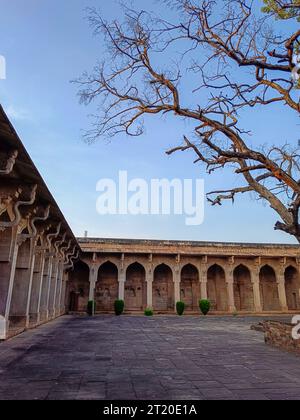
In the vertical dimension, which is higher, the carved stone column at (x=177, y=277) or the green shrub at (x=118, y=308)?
the carved stone column at (x=177, y=277)

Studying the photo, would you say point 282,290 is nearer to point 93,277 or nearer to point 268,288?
point 268,288

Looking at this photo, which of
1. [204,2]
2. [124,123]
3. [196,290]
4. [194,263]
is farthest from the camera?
[196,290]

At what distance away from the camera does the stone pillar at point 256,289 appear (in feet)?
80.2

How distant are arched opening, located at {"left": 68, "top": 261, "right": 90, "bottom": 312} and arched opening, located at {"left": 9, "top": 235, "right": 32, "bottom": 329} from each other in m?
13.5

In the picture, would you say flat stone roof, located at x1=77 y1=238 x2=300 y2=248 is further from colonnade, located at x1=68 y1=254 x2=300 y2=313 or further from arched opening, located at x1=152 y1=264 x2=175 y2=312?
arched opening, located at x1=152 y1=264 x2=175 y2=312

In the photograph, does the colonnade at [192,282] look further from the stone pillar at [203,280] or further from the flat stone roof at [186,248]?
the flat stone roof at [186,248]

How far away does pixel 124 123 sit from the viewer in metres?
8.72

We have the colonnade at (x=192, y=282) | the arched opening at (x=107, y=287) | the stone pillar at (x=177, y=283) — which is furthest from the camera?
the arched opening at (x=107, y=287)

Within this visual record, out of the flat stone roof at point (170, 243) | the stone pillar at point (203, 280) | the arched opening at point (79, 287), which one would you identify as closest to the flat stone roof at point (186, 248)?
the flat stone roof at point (170, 243)

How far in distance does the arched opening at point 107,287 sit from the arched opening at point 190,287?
559 cm

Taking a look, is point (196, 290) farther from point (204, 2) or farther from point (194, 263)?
point (204, 2)

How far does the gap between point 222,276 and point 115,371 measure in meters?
23.2
